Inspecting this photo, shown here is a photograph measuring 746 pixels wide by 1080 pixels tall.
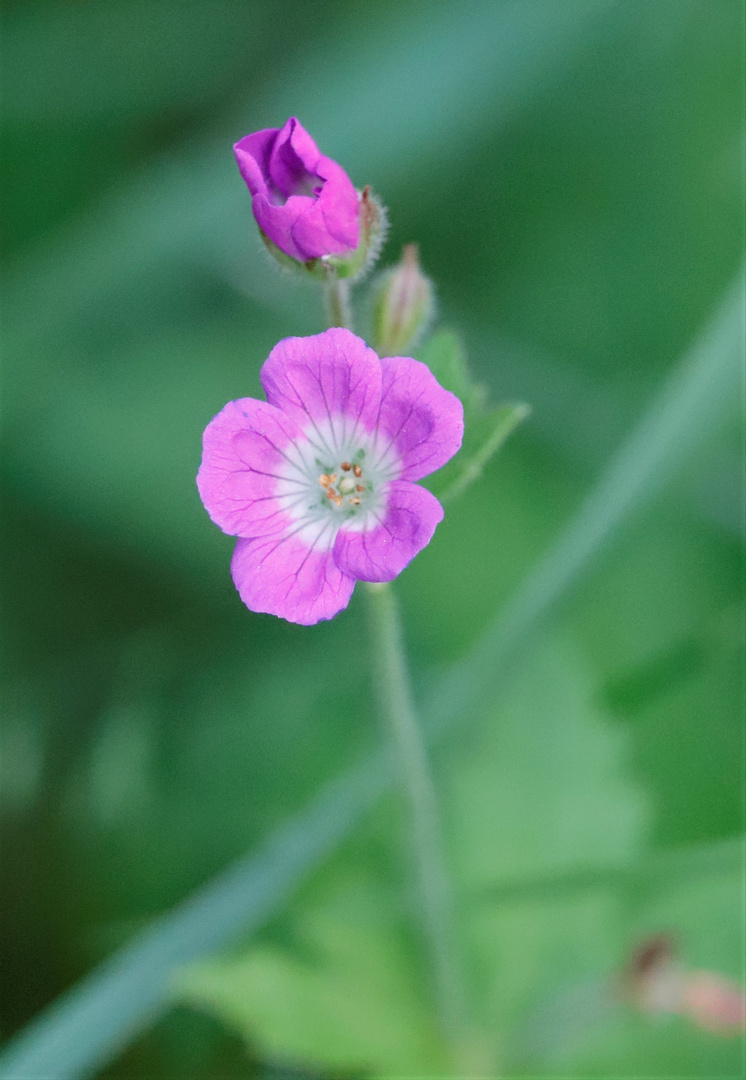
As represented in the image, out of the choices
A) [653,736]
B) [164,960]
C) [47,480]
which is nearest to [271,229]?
[164,960]

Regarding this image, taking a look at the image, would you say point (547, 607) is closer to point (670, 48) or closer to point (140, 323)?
point (140, 323)

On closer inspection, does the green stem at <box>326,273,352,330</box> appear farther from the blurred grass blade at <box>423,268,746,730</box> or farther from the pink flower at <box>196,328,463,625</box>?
the blurred grass blade at <box>423,268,746,730</box>

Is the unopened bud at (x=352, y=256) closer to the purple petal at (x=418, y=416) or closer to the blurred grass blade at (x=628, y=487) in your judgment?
the purple petal at (x=418, y=416)

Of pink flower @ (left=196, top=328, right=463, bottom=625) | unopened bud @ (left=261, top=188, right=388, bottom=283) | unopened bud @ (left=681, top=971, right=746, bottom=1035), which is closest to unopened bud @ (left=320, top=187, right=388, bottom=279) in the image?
unopened bud @ (left=261, top=188, right=388, bottom=283)

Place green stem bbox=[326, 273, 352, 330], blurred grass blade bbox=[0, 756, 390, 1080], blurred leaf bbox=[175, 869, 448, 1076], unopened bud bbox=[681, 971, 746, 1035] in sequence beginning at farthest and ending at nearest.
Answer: unopened bud bbox=[681, 971, 746, 1035] → blurred leaf bbox=[175, 869, 448, 1076] → blurred grass blade bbox=[0, 756, 390, 1080] → green stem bbox=[326, 273, 352, 330]

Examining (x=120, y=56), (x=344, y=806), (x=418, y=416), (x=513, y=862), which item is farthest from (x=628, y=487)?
(x=120, y=56)

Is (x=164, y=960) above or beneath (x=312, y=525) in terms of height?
beneath
